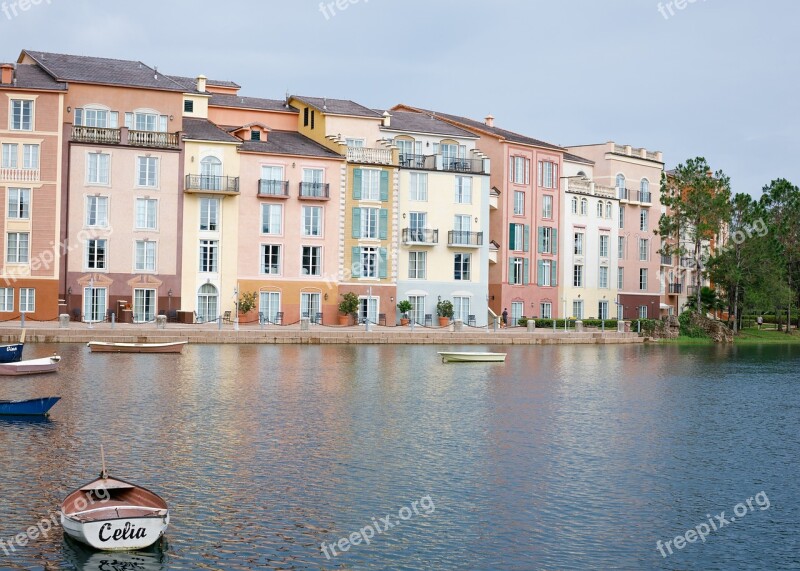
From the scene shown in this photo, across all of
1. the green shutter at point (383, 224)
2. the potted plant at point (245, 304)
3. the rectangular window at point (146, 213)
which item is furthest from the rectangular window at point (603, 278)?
the rectangular window at point (146, 213)

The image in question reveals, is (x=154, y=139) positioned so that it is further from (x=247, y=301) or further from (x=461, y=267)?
(x=461, y=267)

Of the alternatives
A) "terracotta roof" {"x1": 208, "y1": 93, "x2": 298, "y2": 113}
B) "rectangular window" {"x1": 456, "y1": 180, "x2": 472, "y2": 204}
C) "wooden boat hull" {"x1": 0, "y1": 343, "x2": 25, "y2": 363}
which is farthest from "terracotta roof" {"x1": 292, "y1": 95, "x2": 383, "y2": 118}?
"wooden boat hull" {"x1": 0, "y1": 343, "x2": 25, "y2": 363}

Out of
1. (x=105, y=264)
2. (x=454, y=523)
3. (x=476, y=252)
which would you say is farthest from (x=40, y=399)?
(x=476, y=252)

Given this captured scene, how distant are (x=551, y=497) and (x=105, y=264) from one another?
52255 mm

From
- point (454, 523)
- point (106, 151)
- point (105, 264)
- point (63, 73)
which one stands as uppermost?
point (63, 73)

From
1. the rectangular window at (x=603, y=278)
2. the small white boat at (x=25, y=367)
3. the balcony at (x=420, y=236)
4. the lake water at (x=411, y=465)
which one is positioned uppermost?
the balcony at (x=420, y=236)

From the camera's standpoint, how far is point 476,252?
3410 inches

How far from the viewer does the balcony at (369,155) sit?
266ft

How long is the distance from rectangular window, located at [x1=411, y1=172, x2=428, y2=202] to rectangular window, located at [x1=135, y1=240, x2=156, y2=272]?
21.2m

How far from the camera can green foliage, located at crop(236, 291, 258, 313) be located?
74.6 m

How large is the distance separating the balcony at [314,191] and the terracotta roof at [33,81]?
17775mm

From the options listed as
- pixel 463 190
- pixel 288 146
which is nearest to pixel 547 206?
pixel 463 190

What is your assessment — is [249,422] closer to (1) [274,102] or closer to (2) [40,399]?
(2) [40,399]

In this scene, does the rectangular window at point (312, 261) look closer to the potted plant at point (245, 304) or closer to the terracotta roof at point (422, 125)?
the potted plant at point (245, 304)
